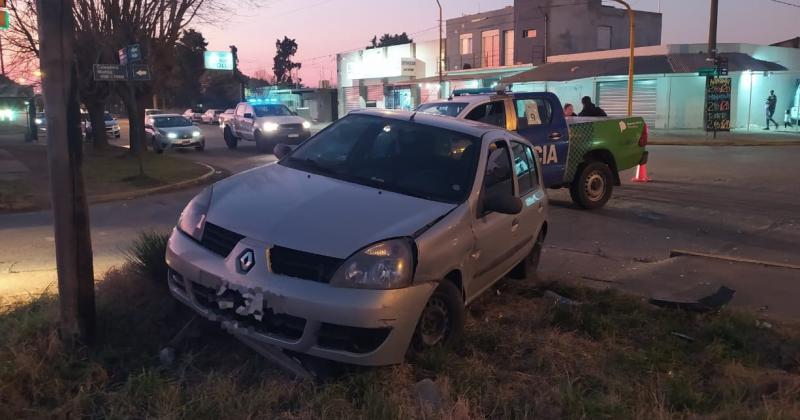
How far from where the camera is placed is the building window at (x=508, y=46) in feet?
154

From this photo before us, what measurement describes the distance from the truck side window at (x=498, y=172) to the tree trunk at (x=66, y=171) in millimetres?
2751

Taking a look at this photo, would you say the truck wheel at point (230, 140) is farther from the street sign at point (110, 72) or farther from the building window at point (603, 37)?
the building window at point (603, 37)

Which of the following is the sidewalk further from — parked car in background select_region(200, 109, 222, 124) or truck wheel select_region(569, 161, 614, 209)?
parked car in background select_region(200, 109, 222, 124)

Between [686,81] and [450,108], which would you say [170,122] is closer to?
[450,108]

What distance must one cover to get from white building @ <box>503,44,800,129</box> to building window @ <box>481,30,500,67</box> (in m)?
11.2

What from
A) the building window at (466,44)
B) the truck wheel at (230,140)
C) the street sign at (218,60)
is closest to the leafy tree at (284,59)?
the street sign at (218,60)

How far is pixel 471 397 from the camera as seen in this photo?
143 inches

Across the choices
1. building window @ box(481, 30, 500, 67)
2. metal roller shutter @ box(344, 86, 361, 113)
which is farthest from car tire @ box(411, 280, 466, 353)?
metal roller shutter @ box(344, 86, 361, 113)

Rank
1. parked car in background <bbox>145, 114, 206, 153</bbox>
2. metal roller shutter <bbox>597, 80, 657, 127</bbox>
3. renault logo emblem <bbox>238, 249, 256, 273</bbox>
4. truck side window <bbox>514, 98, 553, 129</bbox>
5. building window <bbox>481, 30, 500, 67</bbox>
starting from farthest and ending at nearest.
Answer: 1. building window <bbox>481, 30, 500, 67</bbox>
2. metal roller shutter <bbox>597, 80, 657, 127</bbox>
3. parked car in background <bbox>145, 114, 206, 153</bbox>
4. truck side window <bbox>514, 98, 553, 129</bbox>
5. renault logo emblem <bbox>238, 249, 256, 273</bbox>

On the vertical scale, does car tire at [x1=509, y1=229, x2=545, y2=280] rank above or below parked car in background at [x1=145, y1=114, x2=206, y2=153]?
below

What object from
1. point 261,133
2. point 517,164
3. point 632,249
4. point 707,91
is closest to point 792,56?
point 707,91

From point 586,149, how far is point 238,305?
8248 mm

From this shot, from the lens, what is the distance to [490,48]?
4878 cm

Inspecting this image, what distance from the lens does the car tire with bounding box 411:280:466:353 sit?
411 cm
